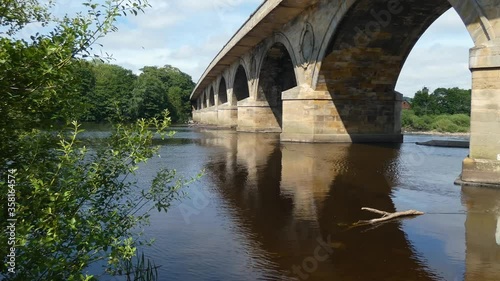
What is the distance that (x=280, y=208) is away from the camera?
6.41 meters

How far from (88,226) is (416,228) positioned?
426 cm

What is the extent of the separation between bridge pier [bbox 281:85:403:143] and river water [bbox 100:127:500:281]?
363 inches

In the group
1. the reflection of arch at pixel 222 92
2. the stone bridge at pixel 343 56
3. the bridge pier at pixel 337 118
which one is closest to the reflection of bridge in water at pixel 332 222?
the stone bridge at pixel 343 56

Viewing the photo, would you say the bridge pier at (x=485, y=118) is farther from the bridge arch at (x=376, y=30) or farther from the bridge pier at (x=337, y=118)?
the bridge pier at (x=337, y=118)

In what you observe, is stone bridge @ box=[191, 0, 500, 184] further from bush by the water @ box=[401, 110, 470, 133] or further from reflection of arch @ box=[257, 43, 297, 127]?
bush by the water @ box=[401, 110, 470, 133]

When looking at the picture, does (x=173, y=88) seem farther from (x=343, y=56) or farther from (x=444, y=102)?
(x=343, y=56)

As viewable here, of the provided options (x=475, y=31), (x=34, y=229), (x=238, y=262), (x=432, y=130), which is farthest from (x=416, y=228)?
(x=432, y=130)

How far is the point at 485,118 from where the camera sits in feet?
27.0

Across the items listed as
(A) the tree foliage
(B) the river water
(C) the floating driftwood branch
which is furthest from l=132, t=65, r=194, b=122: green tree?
(C) the floating driftwood branch

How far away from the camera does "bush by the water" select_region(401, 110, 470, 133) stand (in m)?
44.2

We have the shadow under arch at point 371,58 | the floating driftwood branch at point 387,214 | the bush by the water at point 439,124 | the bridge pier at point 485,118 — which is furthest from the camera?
the bush by the water at point 439,124

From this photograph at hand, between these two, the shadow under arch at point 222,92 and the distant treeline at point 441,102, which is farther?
the distant treeline at point 441,102

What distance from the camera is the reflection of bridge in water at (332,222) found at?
3945mm

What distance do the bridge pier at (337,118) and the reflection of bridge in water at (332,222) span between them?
789 cm
